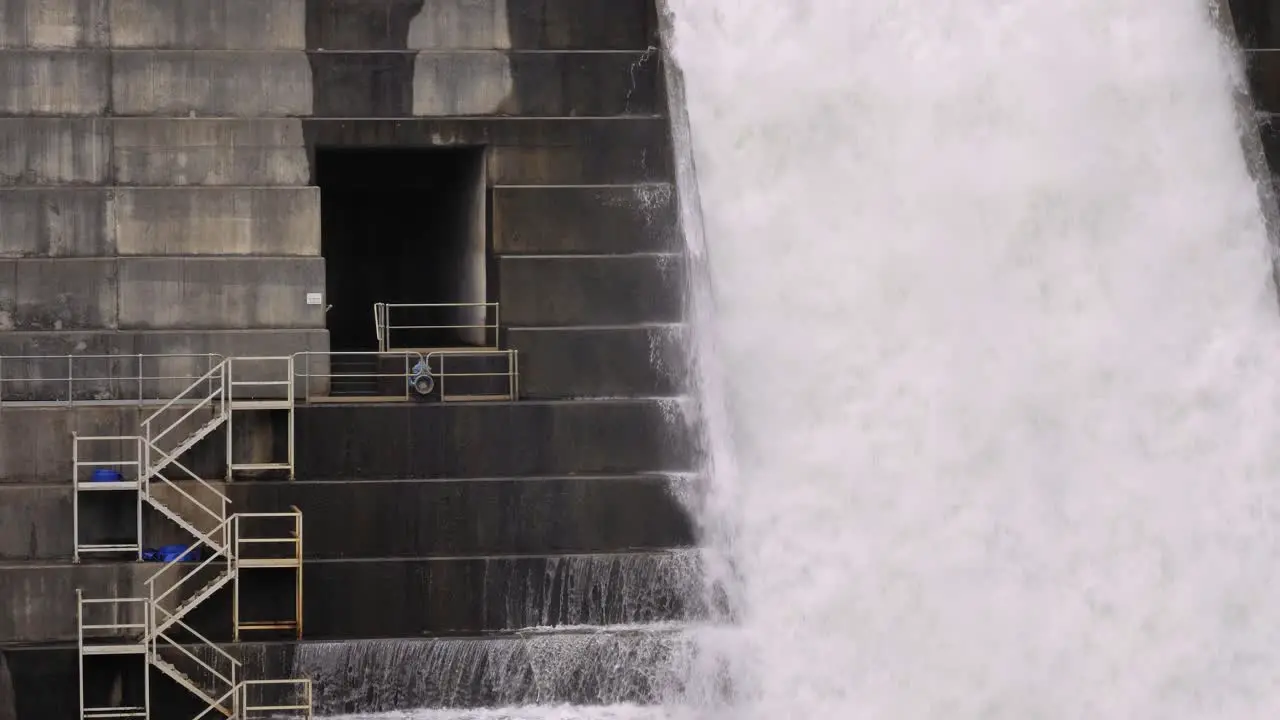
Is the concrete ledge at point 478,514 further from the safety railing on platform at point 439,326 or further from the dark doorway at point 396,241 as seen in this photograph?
the dark doorway at point 396,241

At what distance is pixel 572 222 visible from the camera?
2583 cm

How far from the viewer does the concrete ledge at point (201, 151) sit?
25625 millimetres

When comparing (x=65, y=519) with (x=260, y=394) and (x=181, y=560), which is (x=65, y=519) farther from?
(x=260, y=394)

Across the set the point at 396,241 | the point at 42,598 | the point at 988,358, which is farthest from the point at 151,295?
the point at 988,358

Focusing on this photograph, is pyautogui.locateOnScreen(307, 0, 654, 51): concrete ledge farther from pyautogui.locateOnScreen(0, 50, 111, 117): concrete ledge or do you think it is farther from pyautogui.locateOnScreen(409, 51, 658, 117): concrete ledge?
pyautogui.locateOnScreen(0, 50, 111, 117): concrete ledge

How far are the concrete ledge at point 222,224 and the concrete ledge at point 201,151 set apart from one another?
0.84 feet

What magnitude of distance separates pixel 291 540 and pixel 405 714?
2.71 meters

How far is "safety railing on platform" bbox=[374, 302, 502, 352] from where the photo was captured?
2606cm

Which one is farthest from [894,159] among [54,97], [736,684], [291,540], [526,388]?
[54,97]

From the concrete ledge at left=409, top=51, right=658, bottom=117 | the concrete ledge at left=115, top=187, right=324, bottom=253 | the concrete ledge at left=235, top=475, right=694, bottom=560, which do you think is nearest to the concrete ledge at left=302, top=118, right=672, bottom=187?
the concrete ledge at left=409, top=51, right=658, bottom=117

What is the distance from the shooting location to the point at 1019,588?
945 inches

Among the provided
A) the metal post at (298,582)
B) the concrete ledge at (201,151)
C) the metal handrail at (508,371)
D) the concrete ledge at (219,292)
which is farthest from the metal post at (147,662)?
the concrete ledge at (201,151)

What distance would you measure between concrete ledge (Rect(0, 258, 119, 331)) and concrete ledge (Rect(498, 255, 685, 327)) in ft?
18.8

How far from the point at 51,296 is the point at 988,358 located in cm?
1314
